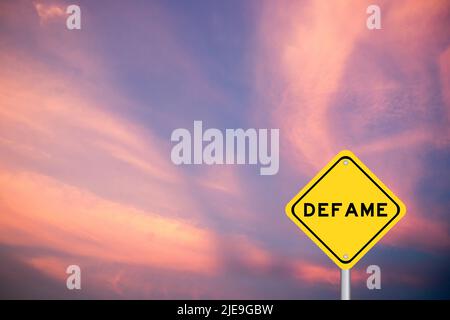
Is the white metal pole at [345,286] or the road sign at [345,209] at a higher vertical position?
the road sign at [345,209]

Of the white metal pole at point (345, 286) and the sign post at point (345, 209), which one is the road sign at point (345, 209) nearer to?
the sign post at point (345, 209)

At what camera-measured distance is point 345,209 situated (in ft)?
13.9

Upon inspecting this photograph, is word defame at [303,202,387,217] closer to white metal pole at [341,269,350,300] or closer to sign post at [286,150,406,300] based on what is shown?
sign post at [286,150,406,300]

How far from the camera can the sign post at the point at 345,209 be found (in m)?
4.22

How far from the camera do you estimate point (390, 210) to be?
4.29 metres

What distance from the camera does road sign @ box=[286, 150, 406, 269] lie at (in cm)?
422

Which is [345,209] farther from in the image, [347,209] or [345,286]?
[345,286]

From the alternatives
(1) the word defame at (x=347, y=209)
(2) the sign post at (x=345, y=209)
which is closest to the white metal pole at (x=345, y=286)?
(2) the sign post at (x=345, y=209)

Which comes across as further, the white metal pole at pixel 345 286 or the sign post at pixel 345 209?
the sign post at pixel 345 209

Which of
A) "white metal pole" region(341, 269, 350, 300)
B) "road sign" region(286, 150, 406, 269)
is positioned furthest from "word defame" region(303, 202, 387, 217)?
"white metal pole" region(341, 269, 350, 300)
